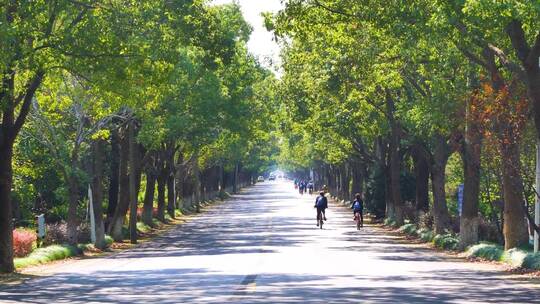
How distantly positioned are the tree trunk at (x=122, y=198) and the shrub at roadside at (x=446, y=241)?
43.9 feet

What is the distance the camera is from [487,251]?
28.5 m

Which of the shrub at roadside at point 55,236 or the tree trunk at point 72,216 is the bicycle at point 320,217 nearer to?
the shrub at roadside at point 55,236

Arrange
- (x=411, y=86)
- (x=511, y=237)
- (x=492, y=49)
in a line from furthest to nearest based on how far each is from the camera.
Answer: (x=411, y=86), (x=511, y=237), (x=492, y=49)

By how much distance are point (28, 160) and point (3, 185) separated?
20.5 m

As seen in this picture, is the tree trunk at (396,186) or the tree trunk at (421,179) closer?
the tree trunk at (421,179)

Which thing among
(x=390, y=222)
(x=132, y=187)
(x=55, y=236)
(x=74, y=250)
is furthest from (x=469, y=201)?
(x=390, y=222)

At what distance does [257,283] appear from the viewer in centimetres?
1969

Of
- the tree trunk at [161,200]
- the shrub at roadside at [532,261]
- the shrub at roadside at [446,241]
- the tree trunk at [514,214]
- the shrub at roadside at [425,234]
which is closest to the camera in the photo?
the shrub at roadside at [532,261]

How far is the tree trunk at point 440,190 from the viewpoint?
38153 mm

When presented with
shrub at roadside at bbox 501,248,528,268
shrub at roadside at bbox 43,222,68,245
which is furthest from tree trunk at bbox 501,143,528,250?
shrub at roadside at bbox 43,222,68,245

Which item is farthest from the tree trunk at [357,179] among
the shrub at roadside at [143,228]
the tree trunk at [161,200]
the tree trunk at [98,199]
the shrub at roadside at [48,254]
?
the shrub at roadside at [48,254]

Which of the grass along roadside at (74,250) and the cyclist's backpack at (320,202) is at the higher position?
the cyclist's backpack at (320,202)

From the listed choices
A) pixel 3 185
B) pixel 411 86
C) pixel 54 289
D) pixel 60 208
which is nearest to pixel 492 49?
pixel 54 289

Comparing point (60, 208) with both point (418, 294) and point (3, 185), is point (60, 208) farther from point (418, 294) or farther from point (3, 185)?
point (418, 294)
